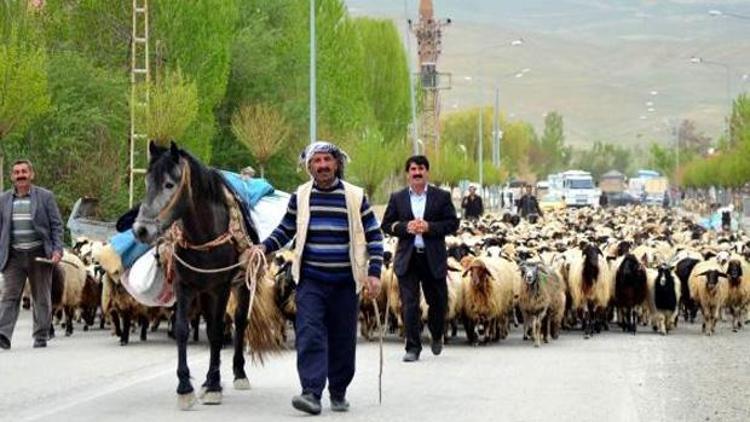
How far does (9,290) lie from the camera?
18.7 m

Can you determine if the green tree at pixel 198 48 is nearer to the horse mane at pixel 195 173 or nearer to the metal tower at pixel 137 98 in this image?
the metal tower at pixel 137 98

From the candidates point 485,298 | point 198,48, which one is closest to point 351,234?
point 485,298

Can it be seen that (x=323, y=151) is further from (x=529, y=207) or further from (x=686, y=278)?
(x=529, y=207)

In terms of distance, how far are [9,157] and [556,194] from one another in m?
74.7

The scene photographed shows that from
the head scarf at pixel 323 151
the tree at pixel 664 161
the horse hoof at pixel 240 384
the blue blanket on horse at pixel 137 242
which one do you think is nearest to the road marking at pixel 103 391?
the horse hoof at pixel 240 384

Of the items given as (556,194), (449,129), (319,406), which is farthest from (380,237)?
(449,129)

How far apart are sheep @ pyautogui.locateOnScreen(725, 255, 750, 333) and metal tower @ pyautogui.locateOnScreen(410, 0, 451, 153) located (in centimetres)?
6182

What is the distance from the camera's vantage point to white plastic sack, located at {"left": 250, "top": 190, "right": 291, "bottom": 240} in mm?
16672

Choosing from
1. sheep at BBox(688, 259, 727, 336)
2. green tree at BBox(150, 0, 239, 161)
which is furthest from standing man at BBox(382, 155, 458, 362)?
green tree at BBox(150, 0, 239, 161)

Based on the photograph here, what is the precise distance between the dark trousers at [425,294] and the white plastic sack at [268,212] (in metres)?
1.43

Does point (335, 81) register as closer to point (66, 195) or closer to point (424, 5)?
point (66, 195)

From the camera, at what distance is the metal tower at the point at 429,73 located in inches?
3735

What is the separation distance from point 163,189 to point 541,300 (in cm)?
814

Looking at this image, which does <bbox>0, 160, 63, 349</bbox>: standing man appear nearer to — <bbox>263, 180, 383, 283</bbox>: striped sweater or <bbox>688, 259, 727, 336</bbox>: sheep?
<bbox>263, 180, 383, 283</bbox>: striped sweater
